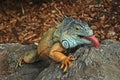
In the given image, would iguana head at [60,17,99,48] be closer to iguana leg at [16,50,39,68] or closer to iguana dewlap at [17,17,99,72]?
iguana dewlap at [17,17,99,72]

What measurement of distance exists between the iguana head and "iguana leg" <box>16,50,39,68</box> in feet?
1.68

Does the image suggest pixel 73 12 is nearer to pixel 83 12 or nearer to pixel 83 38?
pixel 83 12

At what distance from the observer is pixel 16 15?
199 inches

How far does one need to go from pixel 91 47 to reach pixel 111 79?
271 mm

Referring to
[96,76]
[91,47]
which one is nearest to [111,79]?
[96,76]

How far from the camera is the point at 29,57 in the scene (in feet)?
9.84

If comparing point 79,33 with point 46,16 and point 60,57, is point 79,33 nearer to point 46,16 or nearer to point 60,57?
point 60,57

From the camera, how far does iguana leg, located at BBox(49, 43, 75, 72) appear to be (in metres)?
2.42

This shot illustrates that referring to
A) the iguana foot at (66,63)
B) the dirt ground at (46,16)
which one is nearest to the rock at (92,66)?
the iguana foot at (66,63)

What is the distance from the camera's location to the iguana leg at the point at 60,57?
2416 millimetres

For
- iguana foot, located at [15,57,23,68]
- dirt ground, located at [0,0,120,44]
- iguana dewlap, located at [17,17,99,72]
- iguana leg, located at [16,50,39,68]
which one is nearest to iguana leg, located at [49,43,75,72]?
iguana dewlap, located at [17,17,99,72]

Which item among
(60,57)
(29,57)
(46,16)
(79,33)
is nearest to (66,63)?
(60,57)

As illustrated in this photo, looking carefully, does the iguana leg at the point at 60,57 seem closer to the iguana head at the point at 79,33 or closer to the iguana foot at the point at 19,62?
the iguana head at the point at 79,33

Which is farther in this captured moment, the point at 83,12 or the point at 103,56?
the point at 83,12
